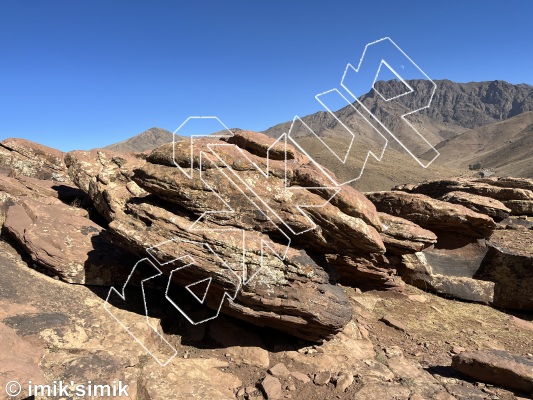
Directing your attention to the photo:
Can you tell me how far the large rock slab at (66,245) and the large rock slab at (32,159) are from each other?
17.7ft

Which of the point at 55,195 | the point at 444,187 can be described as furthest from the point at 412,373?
the point at 444,187

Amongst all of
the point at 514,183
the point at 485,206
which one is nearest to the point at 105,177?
the point at 485,206

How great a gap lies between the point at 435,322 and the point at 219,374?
6574mm

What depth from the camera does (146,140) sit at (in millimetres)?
156500

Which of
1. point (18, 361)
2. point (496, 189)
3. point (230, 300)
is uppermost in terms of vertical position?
point (496, 189)

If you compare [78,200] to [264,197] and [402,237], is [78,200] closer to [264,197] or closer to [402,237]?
[264,197]

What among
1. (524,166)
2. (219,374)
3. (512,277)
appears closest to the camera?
(219,374)

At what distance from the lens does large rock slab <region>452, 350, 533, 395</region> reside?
6799mm

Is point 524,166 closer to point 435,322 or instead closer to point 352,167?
point 352,167

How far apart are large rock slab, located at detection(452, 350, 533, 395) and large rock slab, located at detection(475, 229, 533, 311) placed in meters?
5.31

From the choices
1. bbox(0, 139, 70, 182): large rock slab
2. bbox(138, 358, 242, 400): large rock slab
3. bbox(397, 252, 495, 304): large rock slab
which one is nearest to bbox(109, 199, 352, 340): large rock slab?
bbox(138, 358, 242, 400): large rock slab

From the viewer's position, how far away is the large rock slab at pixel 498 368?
6799mm

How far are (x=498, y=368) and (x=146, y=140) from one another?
532 ft

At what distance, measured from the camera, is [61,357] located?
619 centimetres
